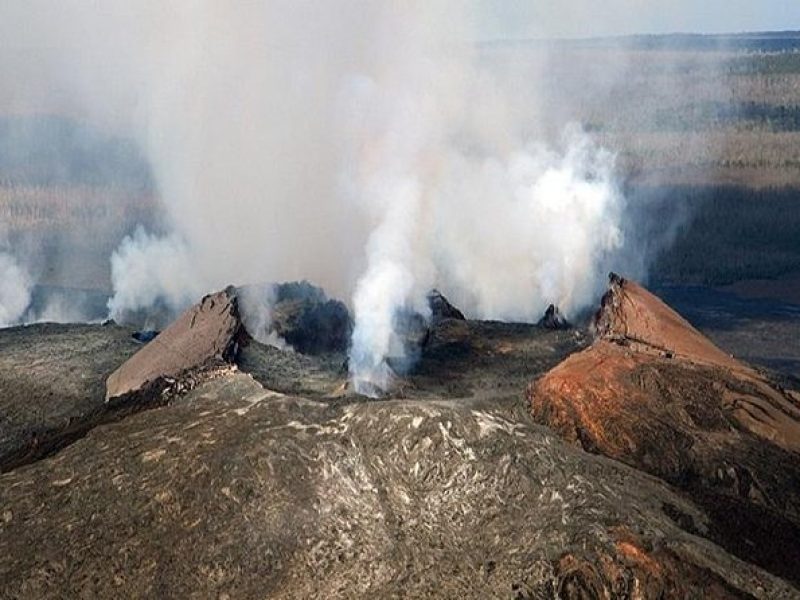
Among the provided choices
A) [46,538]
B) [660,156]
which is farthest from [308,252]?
[660,156]

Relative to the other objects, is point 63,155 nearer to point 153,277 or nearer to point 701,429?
point 153,277

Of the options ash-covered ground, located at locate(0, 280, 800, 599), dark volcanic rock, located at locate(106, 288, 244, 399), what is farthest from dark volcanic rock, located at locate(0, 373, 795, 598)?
dark volcanic rock, located at locate(106, 288, 244, 399)

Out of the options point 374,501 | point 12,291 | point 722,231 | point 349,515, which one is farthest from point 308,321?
point 722,231

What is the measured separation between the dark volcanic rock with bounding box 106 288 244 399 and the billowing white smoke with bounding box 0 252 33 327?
131 feet

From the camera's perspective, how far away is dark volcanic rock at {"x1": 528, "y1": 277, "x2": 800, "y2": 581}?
3095 cm

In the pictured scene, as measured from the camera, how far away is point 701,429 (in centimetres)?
3594

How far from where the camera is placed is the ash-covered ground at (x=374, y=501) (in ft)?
88.4

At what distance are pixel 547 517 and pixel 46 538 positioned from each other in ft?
49.2

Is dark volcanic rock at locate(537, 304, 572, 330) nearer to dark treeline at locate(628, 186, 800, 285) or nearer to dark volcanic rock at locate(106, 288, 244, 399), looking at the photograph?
dark volcanic rock at locate(106, 288, 244, 399)

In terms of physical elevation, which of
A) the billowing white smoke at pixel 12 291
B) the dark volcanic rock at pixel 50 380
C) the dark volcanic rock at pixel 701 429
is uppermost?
the dark volcanic rock at pixel 701 429

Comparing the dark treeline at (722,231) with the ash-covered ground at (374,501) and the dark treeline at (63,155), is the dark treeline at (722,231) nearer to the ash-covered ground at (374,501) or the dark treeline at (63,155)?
the ash-covered ground at (374,501)

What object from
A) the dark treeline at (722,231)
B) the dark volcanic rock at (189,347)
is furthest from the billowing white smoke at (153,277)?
the dark treeline at (722,231)

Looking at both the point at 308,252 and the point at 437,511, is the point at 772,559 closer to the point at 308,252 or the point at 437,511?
the point at 437,511

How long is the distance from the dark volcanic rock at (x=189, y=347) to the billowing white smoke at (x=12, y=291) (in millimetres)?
39902
